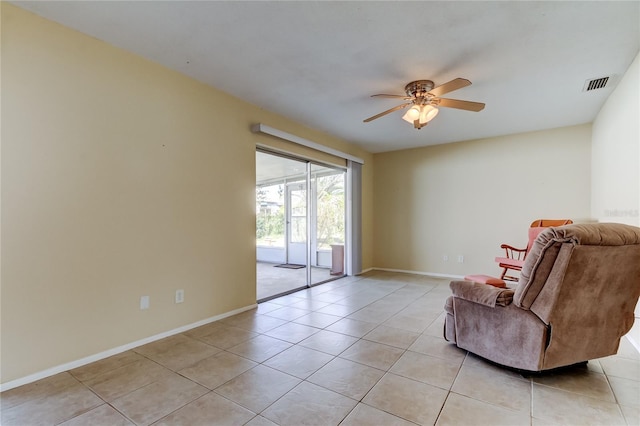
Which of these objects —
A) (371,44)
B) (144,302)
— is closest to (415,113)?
(371,44)

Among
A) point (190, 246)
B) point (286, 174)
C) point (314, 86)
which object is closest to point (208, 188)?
point (190, 246)

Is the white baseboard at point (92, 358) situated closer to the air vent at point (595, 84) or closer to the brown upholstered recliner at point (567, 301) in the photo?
the brown upholstered recliner at point (567, 301)

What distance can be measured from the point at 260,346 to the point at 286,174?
367 centimetres

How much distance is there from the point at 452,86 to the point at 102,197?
9.96 feet

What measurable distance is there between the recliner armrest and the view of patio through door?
275 cm

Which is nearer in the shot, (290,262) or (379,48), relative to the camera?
(379,48)

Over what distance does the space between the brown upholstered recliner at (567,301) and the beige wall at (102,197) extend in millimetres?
2653

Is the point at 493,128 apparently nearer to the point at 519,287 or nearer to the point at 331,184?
the point at 331,184

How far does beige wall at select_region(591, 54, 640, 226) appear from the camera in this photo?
2551 millimetres

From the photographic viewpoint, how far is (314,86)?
124 inches

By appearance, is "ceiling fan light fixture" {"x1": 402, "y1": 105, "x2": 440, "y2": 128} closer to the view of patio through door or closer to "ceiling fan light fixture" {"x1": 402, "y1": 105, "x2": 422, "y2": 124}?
"ceiling fan light fixture" {"x1": 402, "y1": 105, "x2": 422, "y2": 124}

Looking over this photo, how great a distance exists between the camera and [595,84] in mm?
3059

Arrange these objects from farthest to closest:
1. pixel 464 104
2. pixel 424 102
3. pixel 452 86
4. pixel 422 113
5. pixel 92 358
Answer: pixel 424 102, pixel 422 113, pixel 464 104, pixel 452 86, pixel 92 358

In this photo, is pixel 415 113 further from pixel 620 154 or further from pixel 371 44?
pixel 620 154
